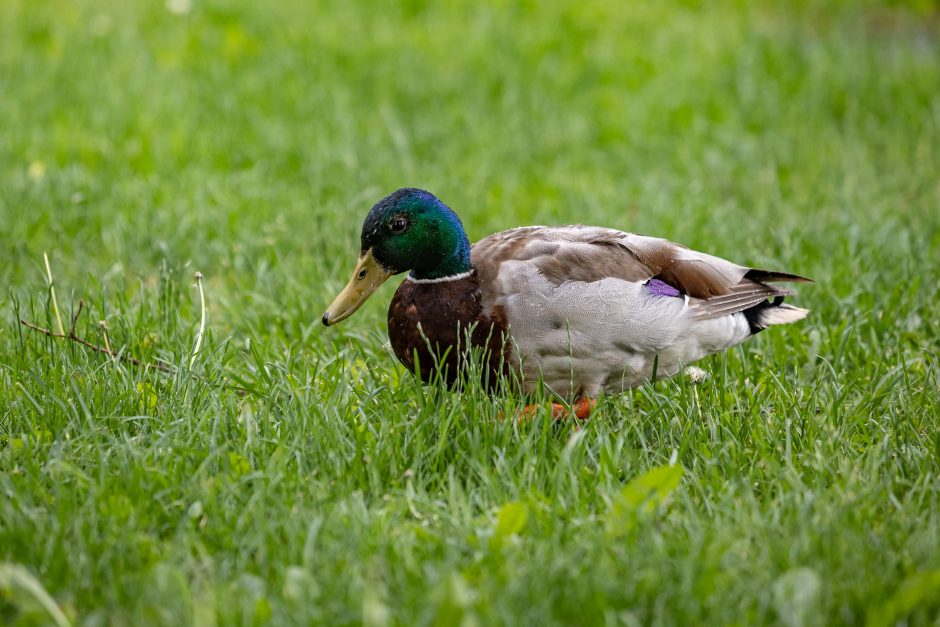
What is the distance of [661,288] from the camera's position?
3414 mm

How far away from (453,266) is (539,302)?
0.31m

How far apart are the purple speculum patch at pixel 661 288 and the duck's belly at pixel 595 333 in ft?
0.06

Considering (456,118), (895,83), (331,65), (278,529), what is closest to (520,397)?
(278,529)

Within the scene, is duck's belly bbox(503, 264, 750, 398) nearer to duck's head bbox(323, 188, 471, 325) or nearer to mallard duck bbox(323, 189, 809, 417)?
mallard duck bbox(323, 189, 809, 417)

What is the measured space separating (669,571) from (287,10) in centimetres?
621

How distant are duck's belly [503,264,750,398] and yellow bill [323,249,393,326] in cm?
44

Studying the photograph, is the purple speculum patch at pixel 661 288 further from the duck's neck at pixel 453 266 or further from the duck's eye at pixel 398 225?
the duck's eye at pixel 398 225

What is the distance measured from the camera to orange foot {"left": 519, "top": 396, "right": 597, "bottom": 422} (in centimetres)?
318

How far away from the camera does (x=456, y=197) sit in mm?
5465

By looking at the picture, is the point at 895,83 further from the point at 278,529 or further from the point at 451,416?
the point at 278,529

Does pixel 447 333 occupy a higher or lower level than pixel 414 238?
lower

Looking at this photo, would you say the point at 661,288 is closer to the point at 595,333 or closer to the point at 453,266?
the point at 595,333

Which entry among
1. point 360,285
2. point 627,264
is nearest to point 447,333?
point 360,285

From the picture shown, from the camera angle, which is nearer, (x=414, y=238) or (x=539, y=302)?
(x=539, y=302)
